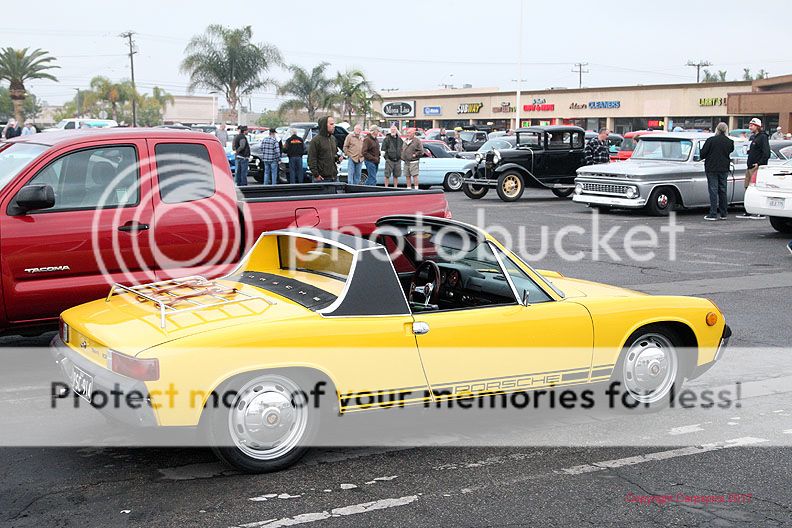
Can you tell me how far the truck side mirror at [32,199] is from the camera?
681 cm

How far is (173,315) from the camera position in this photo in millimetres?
5035

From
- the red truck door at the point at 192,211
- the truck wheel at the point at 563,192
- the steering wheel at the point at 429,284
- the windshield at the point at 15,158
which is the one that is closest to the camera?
the steering wheel at the point at 429,284

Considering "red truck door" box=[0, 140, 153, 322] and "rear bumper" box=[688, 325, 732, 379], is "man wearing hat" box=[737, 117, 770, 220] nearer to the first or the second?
"rear bumper" box=[688, 325, 732, 379]

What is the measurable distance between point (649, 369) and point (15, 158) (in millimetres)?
5155

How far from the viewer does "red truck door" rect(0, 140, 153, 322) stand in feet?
22.7

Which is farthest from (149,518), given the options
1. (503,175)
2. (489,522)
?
(503,175)

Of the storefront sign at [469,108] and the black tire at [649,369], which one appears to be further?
the storefront sign at [469,108]

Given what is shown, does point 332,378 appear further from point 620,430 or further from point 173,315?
point 620,430

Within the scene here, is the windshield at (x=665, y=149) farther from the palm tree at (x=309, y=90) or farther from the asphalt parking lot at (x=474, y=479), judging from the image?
the palm tree at (x=309, y=90)

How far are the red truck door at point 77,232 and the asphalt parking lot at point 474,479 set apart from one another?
2.57 feet

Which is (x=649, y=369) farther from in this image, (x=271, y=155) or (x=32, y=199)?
(x=271, y=155)

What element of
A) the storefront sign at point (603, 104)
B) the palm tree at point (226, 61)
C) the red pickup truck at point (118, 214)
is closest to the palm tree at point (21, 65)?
the palm tree at point (226, 61)

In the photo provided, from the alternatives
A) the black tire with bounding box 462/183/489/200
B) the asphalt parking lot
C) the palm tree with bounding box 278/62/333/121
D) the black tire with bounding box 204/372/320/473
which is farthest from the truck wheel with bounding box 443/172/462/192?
the palm tree with bounding box 278/62/333/121

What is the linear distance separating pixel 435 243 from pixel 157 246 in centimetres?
253
